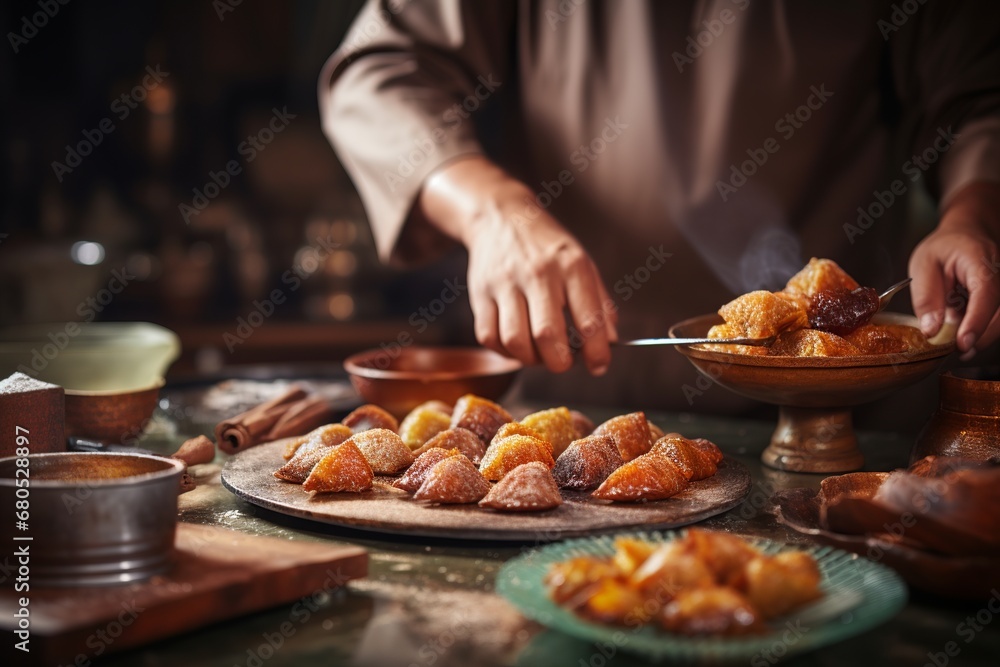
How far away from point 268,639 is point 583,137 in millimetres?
1946

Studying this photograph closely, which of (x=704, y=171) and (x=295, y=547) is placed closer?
(x=295, y=547)

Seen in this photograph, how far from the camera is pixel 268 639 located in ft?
3.31

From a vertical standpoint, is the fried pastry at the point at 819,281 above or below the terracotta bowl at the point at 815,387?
above

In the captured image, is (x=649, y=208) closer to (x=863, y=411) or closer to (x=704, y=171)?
(x=704, y=171)

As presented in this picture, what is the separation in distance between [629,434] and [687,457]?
5.0 inches

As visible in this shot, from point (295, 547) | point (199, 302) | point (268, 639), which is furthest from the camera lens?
point (199, 302)

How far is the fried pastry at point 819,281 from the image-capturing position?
1724mm

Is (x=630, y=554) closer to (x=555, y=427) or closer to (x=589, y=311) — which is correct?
(x=555, y=427)

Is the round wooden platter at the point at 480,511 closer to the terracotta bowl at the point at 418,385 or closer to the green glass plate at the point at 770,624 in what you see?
the green glass plate at the point at 770,624

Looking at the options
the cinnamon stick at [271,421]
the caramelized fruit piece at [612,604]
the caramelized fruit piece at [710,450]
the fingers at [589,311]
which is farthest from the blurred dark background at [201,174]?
the caramelized fruit piece at [612,604]

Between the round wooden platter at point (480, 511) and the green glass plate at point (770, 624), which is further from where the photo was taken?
the round wooden platter at point (480, 511)

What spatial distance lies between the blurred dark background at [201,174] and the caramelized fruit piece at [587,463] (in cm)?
374

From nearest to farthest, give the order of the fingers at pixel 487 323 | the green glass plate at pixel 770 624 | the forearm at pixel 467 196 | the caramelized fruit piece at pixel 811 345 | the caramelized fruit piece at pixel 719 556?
the green glass plate at pixel 770 624
the caramelized fruit piece at pixel 719 556
the caramelized fruit piece at pixel 811 345
the fingers at pixel 487 323
the forearm at pixel 467 196

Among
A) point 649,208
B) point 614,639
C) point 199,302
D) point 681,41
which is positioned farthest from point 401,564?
point 199,302
